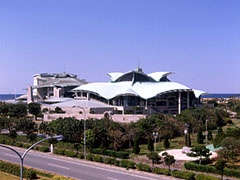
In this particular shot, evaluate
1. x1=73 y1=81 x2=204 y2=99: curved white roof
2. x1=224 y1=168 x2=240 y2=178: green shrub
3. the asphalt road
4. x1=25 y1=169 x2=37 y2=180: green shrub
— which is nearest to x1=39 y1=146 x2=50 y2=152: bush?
the asphalt road

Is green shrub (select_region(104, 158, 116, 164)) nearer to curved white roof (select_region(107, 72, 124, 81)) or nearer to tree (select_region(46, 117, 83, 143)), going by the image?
tree (select_region(46, 117, 83, 143))


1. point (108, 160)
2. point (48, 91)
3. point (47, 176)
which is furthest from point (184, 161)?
point (48, 91)

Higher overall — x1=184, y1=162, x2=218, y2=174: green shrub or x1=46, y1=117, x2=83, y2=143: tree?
x1=46, y1=117, x2=83, y2=143: tree

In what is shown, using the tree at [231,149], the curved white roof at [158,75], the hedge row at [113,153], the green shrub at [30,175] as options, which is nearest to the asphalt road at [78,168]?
the green shrub at [30,175]

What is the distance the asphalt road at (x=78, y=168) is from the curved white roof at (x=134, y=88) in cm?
5072

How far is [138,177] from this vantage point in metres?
32.4

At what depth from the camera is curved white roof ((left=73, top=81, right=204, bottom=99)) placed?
92.1m

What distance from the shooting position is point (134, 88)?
9781 cm

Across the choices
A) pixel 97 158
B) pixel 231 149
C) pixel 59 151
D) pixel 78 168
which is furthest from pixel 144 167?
pixel 59 151

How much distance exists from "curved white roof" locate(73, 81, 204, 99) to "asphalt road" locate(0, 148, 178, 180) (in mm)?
50723

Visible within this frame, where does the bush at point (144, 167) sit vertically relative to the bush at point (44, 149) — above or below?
below

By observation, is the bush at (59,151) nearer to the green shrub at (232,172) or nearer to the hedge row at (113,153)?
the hedge row at (113,153)

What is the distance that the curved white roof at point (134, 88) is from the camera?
92062 millimetres

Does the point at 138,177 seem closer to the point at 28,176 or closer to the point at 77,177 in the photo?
the point at 77,177
